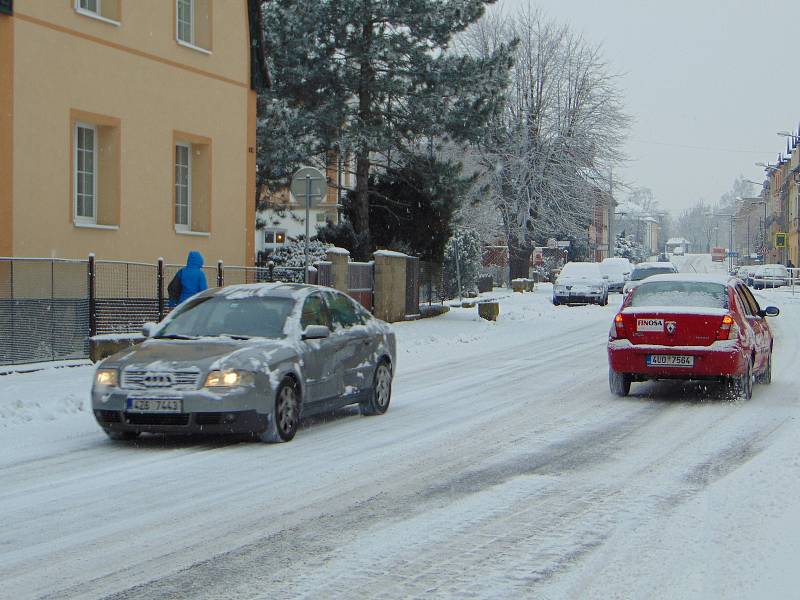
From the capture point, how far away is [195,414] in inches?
404

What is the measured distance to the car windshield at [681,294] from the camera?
14.6 metres

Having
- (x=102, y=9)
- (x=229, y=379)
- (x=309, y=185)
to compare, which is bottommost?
(x=229, y=379)

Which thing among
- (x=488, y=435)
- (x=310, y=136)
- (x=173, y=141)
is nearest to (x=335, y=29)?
(x=310, y=136)

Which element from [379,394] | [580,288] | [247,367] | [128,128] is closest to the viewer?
[247,367]

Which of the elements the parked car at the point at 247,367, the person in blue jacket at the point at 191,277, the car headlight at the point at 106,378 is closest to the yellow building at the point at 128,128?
the person in blue jacket at the point at 191,277

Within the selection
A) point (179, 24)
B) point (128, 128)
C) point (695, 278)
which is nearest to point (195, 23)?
point (179, 24)

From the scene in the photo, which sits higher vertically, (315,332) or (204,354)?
(315,332)

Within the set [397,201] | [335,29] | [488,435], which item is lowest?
[488,435]

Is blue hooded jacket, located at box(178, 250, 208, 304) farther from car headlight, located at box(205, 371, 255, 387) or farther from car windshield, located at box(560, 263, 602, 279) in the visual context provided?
car windshield, located at box(560, 263, 602, 279)

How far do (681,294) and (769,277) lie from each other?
58927 millimetres

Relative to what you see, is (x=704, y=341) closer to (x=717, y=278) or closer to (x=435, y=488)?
(x=717, y=278)

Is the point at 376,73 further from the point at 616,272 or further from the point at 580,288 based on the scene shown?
the point at 616,272

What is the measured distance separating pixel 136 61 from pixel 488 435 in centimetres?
1310

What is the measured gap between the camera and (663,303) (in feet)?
48.3
